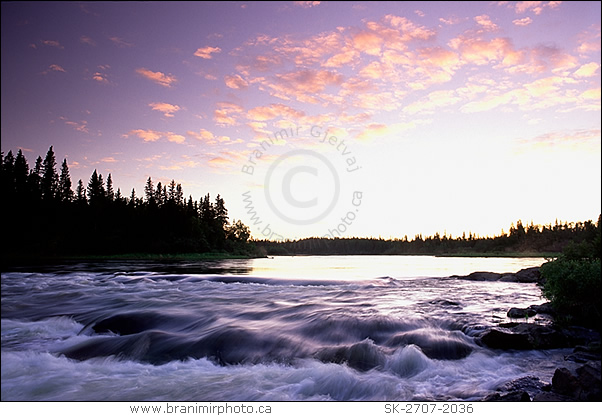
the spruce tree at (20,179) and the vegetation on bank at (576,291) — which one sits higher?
the spruce tree at (20,179)

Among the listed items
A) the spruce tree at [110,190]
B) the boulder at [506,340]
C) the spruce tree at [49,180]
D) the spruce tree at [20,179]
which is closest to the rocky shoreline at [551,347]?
the boulder at [506,340]

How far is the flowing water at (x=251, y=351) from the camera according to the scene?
328 inches

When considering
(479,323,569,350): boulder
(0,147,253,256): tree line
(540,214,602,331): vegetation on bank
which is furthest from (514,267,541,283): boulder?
(0,147,253,256): tree line

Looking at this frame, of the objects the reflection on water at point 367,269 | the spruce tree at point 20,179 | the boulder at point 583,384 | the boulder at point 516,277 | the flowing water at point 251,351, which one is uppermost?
the spruce tree at point 20,179

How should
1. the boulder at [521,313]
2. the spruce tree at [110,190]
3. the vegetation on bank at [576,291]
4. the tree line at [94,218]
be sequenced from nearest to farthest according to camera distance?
the vegetation on bank at [576,291] < the boulder at [521,313] < the tree line at [94,218] < the spruce tree at [110,190]

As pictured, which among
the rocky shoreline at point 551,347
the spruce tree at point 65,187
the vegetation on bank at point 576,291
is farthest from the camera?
the spruce tree at point 65,187

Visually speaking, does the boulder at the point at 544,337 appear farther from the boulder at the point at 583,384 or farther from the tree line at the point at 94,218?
the tree line at the point at 94,218

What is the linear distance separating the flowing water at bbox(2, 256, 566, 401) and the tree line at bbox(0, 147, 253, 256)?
28664 millimetres

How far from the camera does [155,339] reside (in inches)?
470

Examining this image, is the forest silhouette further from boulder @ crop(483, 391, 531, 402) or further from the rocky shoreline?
boulder @ crop(483, 391, 531, 402)

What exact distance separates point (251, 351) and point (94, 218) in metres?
70.4

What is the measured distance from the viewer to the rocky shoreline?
21.9 ft

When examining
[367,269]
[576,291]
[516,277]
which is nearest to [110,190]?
[367,269]

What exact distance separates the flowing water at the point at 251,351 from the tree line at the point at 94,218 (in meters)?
28.7
